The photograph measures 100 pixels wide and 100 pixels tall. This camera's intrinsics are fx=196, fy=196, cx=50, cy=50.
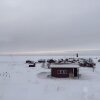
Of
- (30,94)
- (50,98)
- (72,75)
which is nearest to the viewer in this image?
(50,98)

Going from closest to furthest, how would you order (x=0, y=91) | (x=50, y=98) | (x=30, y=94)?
(x=50, y=98)
(x=30, y=94)
(x=0, y=91)

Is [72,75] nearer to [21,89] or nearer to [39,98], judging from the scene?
[21,89]

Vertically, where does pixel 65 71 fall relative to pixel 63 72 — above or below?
above

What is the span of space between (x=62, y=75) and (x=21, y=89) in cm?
1016

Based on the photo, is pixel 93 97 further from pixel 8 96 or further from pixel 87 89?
pixel 8 96

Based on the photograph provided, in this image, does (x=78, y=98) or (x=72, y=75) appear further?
(x=72, y=75)

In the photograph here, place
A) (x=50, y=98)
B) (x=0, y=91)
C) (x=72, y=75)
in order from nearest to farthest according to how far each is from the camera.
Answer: (x=50, y=98), (x=0, y=91), (x=72, y=75)

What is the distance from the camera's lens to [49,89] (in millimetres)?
19250

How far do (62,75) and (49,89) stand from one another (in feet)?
30.4

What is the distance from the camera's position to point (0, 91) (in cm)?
1836

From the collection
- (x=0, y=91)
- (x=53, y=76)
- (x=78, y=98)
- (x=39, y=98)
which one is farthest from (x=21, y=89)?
(x=53, y=76)

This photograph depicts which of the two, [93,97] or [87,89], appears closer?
[93,97]

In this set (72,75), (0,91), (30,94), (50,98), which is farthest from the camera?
(72,75)

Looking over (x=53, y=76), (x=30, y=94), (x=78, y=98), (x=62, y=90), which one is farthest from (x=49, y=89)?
(x=53, y=76)
